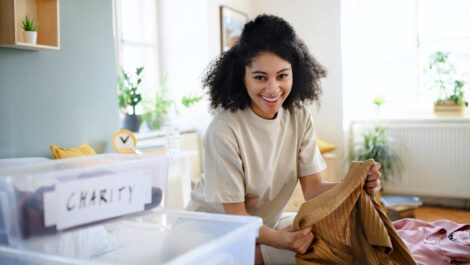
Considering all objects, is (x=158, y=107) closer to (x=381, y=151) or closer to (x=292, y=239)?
(x=381, y=151)

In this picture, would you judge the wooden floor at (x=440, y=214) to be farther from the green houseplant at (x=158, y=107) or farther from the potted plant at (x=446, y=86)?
the green houseplant at (x=158, y=107)

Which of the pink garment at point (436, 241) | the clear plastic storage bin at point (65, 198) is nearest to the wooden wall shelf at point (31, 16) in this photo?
the clear plastic storage bin at point (65, 198)

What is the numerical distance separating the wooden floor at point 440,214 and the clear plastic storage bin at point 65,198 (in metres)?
3.53

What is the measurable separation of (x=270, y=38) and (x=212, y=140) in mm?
347

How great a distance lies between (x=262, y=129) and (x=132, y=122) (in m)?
2.06

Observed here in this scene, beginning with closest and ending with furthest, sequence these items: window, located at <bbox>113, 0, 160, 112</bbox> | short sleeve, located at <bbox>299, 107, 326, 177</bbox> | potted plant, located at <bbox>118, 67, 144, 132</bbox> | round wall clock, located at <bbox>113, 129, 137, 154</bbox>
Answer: short sleeve, located at <bbox>299, 107, 326, 177</bbox>, round wall clock, located at <bbox>113, 129, 137, 154</bbox>, potted plant, located at <bbox>118, 67, 144, 132</bbox>, window, located at <bbox>113, 0, 160, 112</bbox>

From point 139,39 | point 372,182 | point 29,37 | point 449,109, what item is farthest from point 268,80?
point 449,109

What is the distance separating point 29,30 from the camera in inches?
83.7

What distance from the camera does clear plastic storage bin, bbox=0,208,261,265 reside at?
0.64m

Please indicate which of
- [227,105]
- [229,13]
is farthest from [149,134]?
[227,105]

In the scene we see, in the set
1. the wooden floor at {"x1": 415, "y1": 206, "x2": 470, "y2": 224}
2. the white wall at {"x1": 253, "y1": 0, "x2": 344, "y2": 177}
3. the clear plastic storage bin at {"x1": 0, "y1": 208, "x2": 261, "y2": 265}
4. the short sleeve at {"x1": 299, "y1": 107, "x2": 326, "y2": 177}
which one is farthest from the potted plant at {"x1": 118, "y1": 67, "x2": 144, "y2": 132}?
the clear plastic storage bin at {"x1": 0, "y1": 208, "x2": 261, "y2": 265}

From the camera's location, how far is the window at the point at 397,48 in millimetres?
4285

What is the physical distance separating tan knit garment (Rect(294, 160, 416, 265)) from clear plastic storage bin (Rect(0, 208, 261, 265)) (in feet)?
1.09

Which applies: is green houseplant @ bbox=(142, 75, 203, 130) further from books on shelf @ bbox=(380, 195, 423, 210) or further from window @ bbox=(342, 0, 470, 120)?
books on shelf @ bbox=(380, 195, 423, 210)
